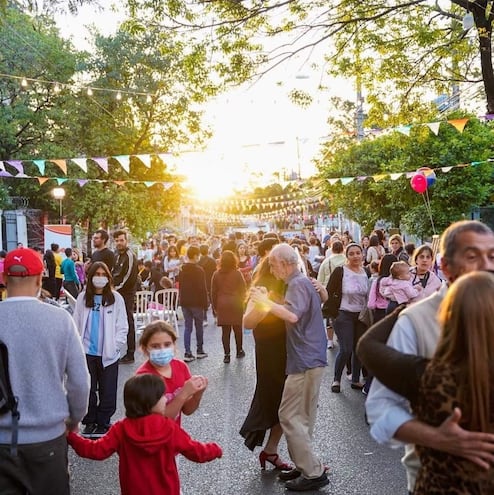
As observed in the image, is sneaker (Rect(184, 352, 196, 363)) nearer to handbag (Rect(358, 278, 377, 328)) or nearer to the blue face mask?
handbag (Rect(358, 278, 377, 328))

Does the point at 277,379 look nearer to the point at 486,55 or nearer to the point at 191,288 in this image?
the point at 191,288

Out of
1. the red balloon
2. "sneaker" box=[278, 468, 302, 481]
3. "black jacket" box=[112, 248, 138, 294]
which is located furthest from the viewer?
the red balloon

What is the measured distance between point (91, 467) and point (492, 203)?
66.8ft

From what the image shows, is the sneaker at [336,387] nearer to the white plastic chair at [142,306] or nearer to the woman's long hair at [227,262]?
the woman's long hair at [227,262]

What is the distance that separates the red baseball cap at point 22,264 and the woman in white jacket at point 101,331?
319 centimetres

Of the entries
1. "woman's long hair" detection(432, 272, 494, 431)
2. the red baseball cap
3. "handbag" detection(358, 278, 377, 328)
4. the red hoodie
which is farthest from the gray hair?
"handbag" detection(358, 278, 377, 328)

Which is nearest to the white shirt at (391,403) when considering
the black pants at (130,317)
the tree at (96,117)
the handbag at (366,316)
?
the handbag at (366,316)

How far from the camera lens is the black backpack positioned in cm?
304

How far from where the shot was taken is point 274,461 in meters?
5.51

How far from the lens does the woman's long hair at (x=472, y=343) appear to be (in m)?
1.96

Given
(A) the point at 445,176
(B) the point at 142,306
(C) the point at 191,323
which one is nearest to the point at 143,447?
(C) the point at 191,323

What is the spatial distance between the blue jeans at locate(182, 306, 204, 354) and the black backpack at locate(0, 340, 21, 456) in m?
8.11

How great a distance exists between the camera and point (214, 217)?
72.2 metres

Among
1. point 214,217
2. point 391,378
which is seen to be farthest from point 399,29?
point 214,217
